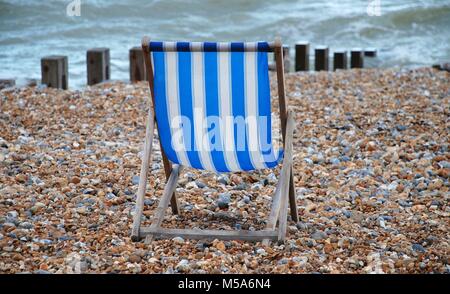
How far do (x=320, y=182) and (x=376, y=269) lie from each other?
4.80ft

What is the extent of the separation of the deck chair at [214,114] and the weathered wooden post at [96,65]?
16.8 feet

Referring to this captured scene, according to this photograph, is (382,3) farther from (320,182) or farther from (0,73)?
(320,182)

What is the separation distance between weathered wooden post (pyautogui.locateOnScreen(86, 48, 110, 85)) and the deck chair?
512cm

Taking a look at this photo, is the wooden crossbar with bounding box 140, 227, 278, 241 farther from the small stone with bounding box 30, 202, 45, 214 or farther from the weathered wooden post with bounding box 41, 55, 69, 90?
the weathered wooden post with bounding box 41, 55, 69, 90

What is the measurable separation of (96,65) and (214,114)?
529 cm

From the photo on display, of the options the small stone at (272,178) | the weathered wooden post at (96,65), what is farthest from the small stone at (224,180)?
the weathered wooden post at (96,65)

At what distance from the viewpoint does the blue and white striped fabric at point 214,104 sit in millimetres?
3252

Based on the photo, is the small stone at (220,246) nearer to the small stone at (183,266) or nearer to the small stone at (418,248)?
the small stone at (183,266)

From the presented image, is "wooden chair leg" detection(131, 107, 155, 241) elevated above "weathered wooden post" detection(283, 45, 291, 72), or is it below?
below

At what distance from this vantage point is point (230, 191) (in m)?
4.27

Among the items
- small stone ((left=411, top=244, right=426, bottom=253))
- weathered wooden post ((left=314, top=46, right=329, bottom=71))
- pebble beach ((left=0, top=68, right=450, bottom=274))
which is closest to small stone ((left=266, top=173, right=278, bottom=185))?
pebble beach ((left=0, top=68, right=450, bottom=274))

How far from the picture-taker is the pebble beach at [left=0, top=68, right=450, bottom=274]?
3.21m

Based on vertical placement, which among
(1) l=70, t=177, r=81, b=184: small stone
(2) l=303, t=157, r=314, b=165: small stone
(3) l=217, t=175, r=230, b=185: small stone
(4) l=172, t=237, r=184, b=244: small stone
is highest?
(1) l=70, t=177, r=81, b=184: small stone
